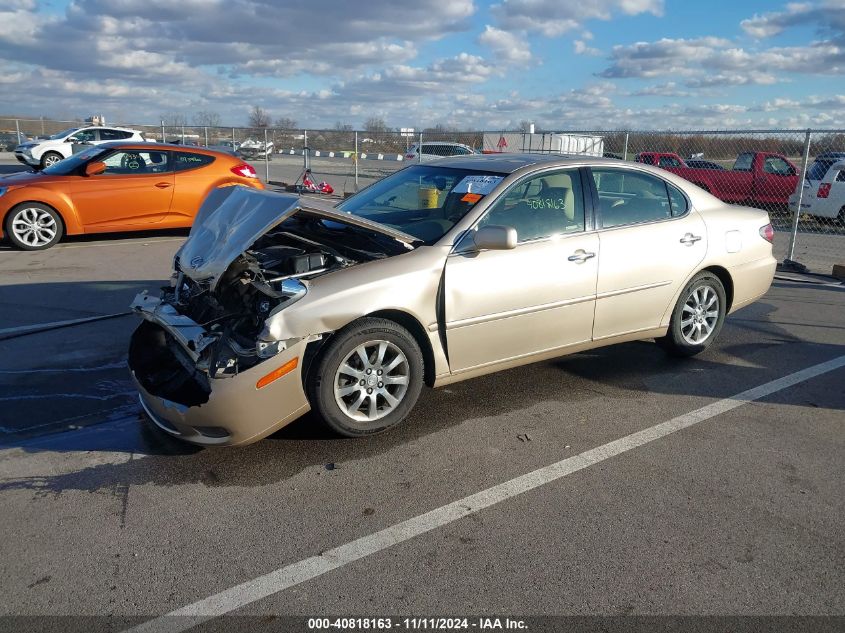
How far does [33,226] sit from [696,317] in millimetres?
8925

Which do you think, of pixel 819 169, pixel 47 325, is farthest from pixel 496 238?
pixel 819 169

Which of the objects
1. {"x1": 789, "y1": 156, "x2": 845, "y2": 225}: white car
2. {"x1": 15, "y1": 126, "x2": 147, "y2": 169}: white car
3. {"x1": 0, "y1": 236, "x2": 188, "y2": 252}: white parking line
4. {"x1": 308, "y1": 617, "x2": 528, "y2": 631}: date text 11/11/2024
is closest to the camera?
{"x1": 308, "y1": 617, "x2": 528, "y2": 631}: date text 11/11/2024

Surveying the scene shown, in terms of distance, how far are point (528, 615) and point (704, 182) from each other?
1859cm

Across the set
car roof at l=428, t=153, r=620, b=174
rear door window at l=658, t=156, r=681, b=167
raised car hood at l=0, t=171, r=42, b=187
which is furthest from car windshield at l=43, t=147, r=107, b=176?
rear door window at l=658, t=156, r=681, b=167

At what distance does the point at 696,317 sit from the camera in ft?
18.8

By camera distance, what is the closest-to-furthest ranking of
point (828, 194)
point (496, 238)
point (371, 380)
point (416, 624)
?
point (416, 624), point (371, 380), point (496, 238), point (828, 194)

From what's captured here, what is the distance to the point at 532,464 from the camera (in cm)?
396

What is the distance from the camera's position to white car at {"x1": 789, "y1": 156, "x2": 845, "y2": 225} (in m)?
15.4

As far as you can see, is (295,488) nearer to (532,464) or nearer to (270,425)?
(270,425)

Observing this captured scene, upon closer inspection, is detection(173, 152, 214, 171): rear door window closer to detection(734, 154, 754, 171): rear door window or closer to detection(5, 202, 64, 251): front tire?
detection(5, 202, 64, 251): front tire

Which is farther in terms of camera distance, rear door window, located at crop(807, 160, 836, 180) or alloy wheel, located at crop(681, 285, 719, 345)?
rear door window, located at crop(807, 160, 836, 180)

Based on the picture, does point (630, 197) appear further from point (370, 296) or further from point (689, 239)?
point (370, 296)

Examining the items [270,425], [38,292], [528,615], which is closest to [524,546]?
[528,615]

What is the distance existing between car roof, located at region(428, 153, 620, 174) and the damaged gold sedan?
0.9 inches
